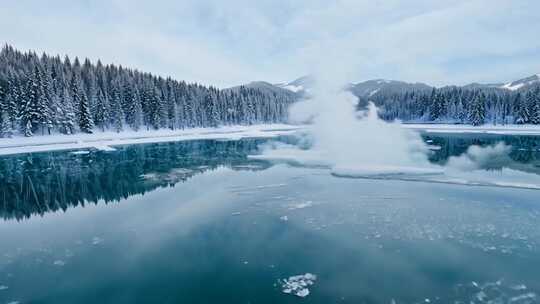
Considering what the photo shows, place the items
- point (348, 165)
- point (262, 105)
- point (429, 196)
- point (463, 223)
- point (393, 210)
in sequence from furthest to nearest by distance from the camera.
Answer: point (262, 105)
point (348, 165)
point (429, 196)
point (393, 210)
point (463, 223)

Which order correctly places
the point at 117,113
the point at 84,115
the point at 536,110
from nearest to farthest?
the point at 84,115
the point at 117,113
the point at 536,110

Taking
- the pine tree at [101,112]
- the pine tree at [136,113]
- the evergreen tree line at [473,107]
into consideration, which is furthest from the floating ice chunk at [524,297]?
the evergreen tree line at [473,107]

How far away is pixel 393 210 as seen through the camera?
15773 millimetres

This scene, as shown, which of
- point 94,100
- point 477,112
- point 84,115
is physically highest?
point 94,100

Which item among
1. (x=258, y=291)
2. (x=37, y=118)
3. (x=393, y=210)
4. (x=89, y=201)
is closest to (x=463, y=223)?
(x=393, y=210)

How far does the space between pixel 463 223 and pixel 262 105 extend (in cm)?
11912

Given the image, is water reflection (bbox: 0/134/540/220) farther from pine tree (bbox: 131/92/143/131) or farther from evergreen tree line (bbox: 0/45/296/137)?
pine tree (bbox: 131/92/143/131)

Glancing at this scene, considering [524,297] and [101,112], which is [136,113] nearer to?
[101,112]

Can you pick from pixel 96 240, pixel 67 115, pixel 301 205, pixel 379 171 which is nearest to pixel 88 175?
pixel 96 240

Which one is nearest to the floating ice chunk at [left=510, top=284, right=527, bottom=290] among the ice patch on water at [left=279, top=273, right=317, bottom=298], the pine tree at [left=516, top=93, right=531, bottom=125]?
the ice patch on water at [left=279, top=273, right=317, bottom=298]

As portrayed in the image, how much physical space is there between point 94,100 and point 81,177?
158ft

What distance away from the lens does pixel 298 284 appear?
29.9 feet

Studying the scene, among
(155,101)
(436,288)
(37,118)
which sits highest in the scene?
(155,101)

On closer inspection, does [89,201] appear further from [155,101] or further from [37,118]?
[155,101]
